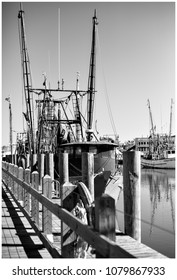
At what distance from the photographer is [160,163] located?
221 ft

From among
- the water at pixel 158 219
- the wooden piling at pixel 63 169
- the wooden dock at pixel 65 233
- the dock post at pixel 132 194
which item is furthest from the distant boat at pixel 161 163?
the dock post at pixel 132 194

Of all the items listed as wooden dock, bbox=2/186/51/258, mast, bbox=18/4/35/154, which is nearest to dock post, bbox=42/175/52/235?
wooden dock, bbox=2/186/51/258

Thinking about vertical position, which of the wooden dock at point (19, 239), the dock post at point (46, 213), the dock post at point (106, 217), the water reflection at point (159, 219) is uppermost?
the dock post at point (106, 217)

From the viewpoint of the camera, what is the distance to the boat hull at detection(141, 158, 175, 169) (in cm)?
6450

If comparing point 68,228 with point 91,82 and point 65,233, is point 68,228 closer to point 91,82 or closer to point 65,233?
point 65,233

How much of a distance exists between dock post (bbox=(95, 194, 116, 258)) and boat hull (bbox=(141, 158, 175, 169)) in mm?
62959

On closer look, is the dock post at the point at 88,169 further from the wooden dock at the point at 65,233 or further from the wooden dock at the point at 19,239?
the wooden dock at the point at 19,239

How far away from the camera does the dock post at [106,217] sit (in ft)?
10.4

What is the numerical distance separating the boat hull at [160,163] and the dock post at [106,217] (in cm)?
6296

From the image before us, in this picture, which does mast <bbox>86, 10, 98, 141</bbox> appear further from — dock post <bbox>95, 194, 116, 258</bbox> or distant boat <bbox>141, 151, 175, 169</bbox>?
distant boat <bbox>141, 151, 175, 169</bbox>

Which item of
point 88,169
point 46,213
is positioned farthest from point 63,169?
point 46,213

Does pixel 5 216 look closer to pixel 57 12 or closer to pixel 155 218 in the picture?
pixel 57 12
